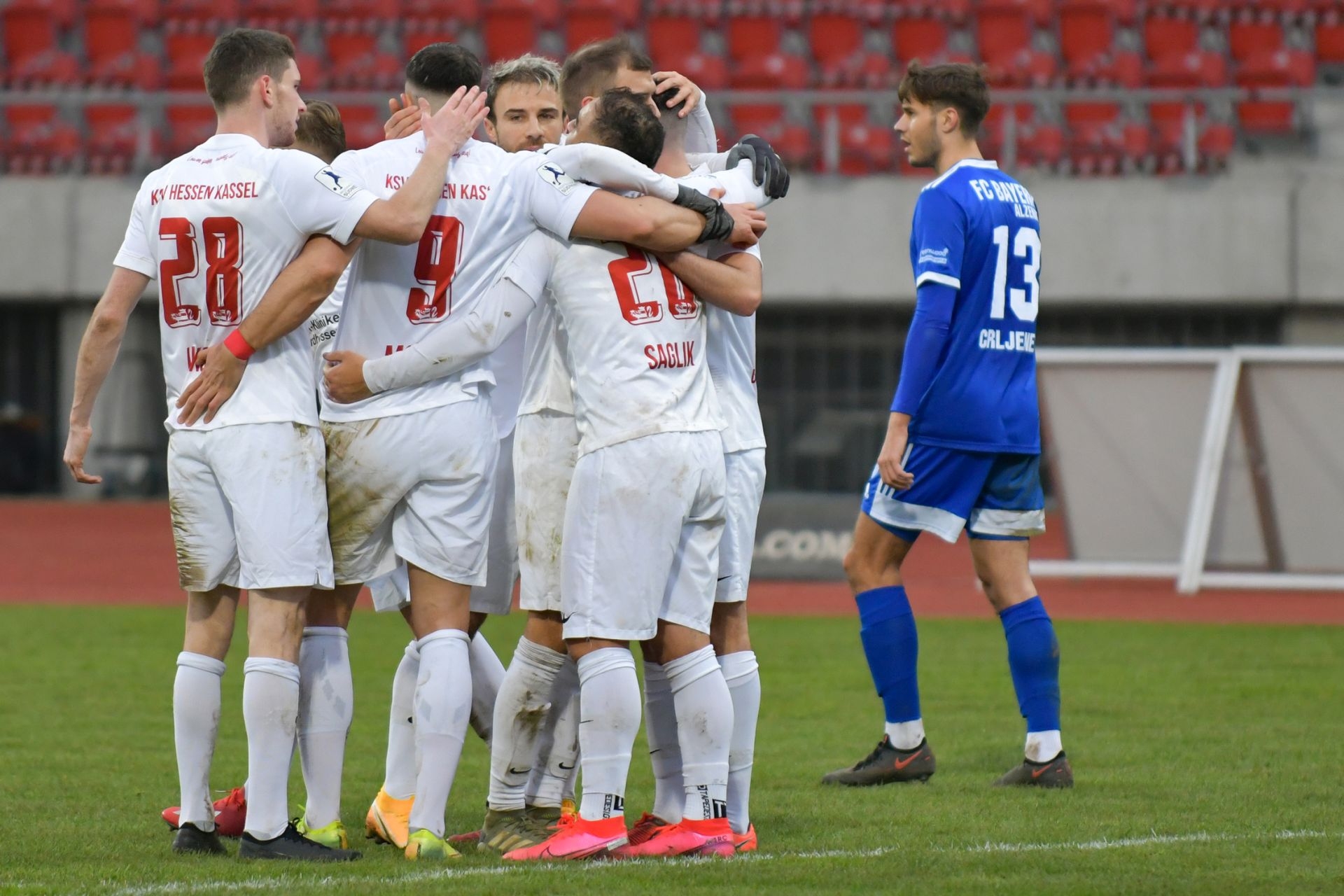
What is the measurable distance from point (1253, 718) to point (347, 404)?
13.8 feet

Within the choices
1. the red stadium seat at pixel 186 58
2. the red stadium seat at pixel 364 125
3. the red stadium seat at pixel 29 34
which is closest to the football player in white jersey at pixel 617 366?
the red stadium seat at pixel 364 125

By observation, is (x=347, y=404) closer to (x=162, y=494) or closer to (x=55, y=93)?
(x=55, y=93)

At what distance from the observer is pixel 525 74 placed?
17.7 feet

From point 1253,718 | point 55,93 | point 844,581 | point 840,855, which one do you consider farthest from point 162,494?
point 840,855

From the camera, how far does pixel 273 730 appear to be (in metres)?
4.35

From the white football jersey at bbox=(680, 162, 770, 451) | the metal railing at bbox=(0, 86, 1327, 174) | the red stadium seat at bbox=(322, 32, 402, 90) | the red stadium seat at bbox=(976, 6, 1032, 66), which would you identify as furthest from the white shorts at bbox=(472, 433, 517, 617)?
the red stadium seat at bbox=(976, 6, 1032, 66)

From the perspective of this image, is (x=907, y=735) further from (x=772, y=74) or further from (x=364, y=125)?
(x=772, y=74)

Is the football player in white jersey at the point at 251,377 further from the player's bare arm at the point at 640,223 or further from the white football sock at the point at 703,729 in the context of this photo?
the white football sock at the point at 703,729

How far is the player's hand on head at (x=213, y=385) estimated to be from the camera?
14.3ft

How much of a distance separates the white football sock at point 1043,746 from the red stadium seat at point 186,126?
49.7ft

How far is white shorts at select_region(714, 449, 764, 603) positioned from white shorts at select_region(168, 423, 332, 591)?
1073mm

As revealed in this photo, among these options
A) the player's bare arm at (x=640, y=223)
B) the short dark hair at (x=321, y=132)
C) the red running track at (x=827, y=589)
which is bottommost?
the red running track at (x=827, y=589)

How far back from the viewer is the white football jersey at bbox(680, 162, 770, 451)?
466 centimetres

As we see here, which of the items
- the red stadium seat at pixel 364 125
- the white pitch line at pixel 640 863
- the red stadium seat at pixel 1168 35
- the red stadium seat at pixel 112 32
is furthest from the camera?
the red stadium seat at pixel 112 32
